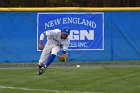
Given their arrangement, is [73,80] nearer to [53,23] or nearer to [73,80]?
[73,80]

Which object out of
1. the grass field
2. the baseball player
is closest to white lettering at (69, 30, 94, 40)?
the grass field

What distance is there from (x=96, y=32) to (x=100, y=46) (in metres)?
0.60

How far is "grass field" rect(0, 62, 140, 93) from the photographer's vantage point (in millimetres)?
13428

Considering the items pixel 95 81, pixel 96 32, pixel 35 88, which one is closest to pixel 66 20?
pixel 96 32

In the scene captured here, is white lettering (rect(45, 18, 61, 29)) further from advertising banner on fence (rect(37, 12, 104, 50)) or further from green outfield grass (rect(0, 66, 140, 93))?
green outfield grass (rect(0, 66, 140, 93))

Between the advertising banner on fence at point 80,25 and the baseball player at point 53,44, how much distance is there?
520 centimetres

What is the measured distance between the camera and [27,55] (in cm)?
2169

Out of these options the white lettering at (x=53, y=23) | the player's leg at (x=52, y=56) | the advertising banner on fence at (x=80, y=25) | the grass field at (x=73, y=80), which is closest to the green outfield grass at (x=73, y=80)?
the grass field at (x=73, y=80)

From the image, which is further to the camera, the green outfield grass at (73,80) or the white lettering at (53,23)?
the white lettering at (53,23)

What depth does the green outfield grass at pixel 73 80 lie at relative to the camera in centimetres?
1342

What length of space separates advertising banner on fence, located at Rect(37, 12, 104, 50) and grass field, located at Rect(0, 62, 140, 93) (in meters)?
2.96

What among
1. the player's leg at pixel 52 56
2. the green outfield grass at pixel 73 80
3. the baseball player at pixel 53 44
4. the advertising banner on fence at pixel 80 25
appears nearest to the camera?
the green outfield grass at pixel 73 80

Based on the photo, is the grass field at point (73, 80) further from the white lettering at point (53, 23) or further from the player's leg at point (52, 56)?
the white lettering at point (53, 23)
